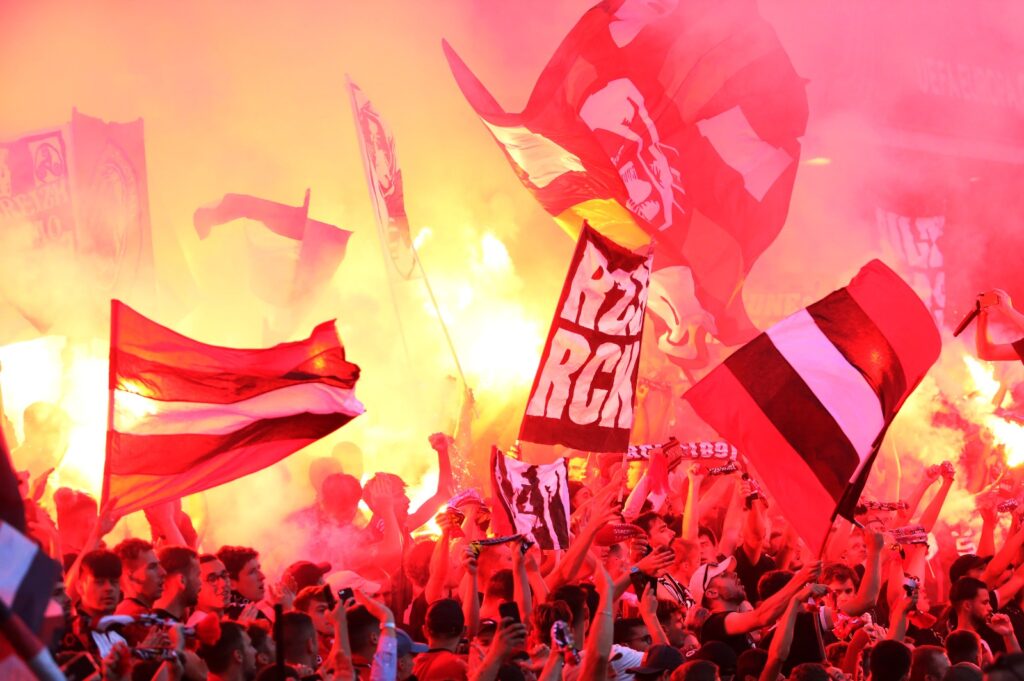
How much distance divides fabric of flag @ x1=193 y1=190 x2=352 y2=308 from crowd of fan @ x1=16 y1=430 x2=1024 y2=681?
4.25 meters

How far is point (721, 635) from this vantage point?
4773 mm

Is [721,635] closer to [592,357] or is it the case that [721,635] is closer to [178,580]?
[178,580]

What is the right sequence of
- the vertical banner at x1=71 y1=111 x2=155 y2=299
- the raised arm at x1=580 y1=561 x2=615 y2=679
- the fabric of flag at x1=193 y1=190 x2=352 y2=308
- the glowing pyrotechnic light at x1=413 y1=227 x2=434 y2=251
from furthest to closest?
the glowing pyrotechnic light at x1=413 y1=227 x2=434 y2=251
the fabric of flag at x1=193 y1=190 x2=352 y2=308
the vertical banner at x1=71 y1=111 x2=155 y2=299
the raised arm at x1=580 y1=561 x2=615 y2=679

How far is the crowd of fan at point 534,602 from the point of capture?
144 inches

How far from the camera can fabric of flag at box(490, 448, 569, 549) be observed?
5914 millimetres

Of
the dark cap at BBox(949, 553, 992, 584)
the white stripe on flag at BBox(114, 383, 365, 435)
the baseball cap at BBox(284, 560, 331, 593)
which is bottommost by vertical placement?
the dark cap at BBox(949, 553, 992, 584)

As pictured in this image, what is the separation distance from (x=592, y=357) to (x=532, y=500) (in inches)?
47.4

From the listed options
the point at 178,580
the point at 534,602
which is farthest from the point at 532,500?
Answer: the point at 178,580

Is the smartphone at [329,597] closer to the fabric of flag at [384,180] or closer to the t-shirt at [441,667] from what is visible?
the t-shirt at [441,667]

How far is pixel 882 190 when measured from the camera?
53.5 feet

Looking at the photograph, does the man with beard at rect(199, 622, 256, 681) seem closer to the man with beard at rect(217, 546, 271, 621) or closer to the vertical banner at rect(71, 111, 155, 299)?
the man with beard at rect(217, 546, 271, 621)

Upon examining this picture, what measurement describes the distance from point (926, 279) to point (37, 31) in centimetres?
1033

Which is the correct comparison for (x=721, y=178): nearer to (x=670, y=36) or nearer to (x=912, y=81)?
(x=670, y=36)

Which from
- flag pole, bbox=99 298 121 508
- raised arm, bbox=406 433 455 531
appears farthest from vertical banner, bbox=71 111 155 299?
flag pole, bbox=99 298 121 508
